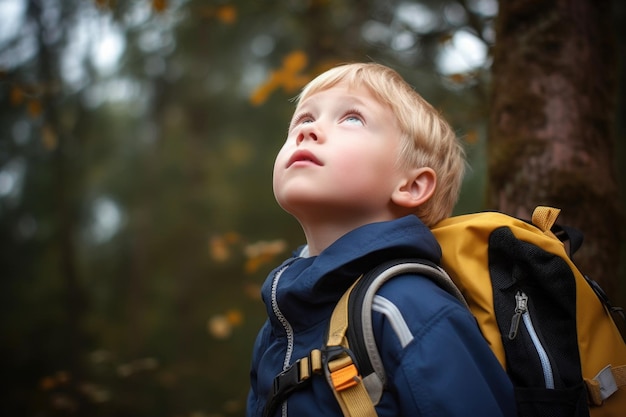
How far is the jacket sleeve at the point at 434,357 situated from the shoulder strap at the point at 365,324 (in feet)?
0.10

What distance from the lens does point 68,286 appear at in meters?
6.85

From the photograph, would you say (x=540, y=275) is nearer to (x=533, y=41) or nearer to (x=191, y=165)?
(x=533, y=41)

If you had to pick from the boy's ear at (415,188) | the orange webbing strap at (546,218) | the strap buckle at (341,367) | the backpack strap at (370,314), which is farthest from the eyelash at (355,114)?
the strap buckle at (341,367)

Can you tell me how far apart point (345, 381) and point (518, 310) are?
1.60 ft

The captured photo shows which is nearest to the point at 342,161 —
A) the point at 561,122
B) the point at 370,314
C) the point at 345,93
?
the point at 345,93

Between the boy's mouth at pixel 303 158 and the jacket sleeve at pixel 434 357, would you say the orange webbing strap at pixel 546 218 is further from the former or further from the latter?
the boy's mouth at pixel 303 158

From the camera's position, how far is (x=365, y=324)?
125 cm

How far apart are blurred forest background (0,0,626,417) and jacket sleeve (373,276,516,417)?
4.42 meters

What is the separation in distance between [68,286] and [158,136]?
2.31m

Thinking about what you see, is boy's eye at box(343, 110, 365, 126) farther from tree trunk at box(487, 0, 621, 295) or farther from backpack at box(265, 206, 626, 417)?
tree trunk at box(487, 0, 621, 295)

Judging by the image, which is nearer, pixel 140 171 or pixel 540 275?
pixel 540 275

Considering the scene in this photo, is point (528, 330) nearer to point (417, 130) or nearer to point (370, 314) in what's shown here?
point (370, 314)

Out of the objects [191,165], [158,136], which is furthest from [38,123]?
[191,165]

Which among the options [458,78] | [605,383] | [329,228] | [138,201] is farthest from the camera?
[138,201]
